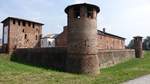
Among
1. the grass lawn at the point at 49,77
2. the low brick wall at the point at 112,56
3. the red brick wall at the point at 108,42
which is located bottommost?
the grass lawn at the point at 49,77

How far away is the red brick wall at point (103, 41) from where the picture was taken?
37.4 metres

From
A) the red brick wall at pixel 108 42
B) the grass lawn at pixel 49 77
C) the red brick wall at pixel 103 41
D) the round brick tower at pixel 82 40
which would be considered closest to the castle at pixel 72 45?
the round brick tower at pixel 82 40

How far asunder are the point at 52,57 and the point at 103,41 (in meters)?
20.0

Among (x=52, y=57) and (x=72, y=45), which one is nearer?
(x=72, y=45)

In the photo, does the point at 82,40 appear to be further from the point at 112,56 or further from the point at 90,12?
the point at 112,56

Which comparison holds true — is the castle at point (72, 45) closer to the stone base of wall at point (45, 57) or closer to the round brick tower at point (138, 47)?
the stone base of wall at point (45, 57)

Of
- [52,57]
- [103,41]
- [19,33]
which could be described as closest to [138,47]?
[103,41]

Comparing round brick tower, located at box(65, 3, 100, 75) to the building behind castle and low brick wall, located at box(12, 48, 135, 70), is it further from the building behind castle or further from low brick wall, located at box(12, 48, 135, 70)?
the building behind castle

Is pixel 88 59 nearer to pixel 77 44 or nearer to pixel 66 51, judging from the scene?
pixel 77 44

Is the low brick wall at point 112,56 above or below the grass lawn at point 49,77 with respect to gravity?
above

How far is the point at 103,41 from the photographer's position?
41.2 meters

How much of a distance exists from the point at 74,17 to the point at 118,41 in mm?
33766

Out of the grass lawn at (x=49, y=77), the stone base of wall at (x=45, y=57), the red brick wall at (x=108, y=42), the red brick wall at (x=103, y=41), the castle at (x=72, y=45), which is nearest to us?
the grass lawn at (x=49, y=77)

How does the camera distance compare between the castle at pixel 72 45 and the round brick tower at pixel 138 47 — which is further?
the round brick tower at pixel 138 47
